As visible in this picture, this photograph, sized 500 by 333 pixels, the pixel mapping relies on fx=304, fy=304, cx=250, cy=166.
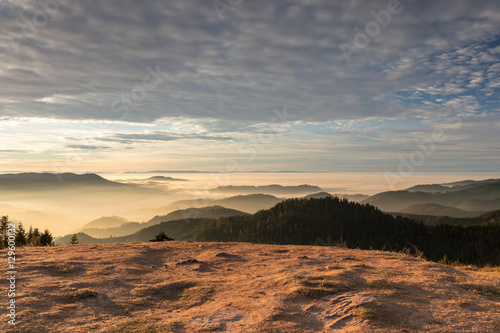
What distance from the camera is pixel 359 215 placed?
195m

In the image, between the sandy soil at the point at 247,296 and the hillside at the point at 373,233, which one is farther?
the hillside at the point at 373,233

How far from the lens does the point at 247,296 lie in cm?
855

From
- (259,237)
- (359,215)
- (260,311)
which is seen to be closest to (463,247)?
(359,215)

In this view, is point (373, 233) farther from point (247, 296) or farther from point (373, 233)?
point (247, 296)

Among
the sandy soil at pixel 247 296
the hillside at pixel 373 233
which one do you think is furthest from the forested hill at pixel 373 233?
the sandy soil at pixel 247 296

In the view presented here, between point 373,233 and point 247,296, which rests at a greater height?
point 247,296

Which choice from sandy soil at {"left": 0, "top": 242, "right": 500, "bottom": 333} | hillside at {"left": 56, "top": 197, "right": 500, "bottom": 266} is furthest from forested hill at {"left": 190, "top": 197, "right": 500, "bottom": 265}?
sandy soil at {"left": 0, "top": 242, "right": 500, "bottom": 333}

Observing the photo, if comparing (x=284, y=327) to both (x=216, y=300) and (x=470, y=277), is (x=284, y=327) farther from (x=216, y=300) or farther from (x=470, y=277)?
(x=470, y=277)

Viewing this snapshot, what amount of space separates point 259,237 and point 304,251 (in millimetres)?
173393

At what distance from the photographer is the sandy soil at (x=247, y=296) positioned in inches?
264

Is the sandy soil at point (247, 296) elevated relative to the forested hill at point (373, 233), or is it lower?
elevated

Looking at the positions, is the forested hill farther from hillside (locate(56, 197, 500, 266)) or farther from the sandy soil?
the sandy soil

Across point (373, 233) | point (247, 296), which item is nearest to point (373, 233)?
point (373, 233)

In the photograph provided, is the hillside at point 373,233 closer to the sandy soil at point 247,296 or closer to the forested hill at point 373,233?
the forested hill at point 373,233
